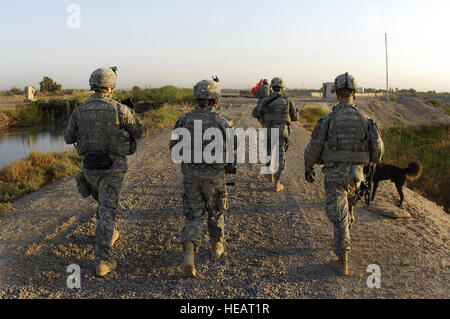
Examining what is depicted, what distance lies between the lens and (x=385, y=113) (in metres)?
23.9

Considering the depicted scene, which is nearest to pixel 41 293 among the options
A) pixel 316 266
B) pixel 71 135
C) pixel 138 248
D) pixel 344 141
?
pixel 138 248

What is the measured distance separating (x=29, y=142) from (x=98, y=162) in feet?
56.1

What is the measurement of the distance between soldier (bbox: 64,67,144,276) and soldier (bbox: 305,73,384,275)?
2.31 m

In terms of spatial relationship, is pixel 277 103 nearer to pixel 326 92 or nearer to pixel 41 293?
pixel 41 293

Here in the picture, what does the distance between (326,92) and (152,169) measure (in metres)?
43.0

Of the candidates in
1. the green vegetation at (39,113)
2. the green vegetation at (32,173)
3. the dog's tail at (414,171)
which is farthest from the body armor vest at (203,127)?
the green vegetation at (39,113)

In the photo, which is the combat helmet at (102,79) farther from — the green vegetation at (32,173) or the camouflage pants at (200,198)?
the green vegetation at (32,173)

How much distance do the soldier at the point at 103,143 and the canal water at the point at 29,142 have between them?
1100 centimetres

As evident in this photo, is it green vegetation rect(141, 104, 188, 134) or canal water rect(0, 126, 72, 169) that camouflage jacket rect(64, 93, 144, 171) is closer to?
canal water rect(0, 126, 72, 169)

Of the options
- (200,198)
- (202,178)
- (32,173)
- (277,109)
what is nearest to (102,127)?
(202,178)

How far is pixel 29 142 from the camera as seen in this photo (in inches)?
719

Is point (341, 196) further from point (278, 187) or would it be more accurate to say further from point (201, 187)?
point (278, 187)
